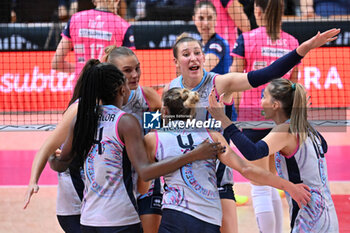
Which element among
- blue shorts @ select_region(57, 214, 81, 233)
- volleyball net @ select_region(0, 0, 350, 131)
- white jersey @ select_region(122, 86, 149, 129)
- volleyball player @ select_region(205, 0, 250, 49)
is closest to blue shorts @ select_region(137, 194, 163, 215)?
blue shorts @ select_region(57, 214, 81, 233)

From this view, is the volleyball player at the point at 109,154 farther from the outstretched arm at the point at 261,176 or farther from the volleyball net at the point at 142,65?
the volleyball net at the point at 142,65

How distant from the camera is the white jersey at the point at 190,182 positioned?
321 centimetres

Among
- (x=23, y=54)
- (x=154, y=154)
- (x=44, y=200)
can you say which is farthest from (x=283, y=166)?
(x=23, y=54)

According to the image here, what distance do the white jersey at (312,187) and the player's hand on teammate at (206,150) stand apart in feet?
2.05

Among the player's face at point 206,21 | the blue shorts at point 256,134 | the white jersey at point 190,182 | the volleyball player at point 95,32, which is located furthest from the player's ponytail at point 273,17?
the white jersey at point 190,182

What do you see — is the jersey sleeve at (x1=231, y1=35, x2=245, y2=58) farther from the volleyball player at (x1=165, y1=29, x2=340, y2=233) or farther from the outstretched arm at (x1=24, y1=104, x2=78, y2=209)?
the outstretched arm at (x1=24, y1=104, x2=78, y2=209)

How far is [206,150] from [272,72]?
35.6 inches

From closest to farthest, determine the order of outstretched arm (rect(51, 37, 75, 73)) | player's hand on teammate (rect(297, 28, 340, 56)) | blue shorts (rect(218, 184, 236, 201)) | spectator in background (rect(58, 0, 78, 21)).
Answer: player's hand on teammate (rect(297, 28, 340, 56)), blue shorts (rect(218, 184, 236, 201)), outstretched arm (rect(51, 37, 75, 73)), spectator in background (rect(58, 0, 78, 21))

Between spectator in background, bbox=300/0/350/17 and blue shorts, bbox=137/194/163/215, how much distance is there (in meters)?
8.73

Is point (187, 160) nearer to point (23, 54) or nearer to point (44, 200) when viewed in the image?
point (44, 200)

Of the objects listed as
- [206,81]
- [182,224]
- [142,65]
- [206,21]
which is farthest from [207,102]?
[142,65]

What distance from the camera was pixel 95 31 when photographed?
7211 mm

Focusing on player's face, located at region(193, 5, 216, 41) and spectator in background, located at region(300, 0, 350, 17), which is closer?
player's face, located at region(193, 5, 216, 41)

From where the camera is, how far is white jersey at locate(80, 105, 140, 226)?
3162 mm
